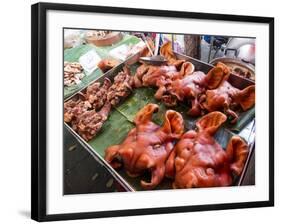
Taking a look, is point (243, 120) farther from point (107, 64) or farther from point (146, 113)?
point (107, 64)

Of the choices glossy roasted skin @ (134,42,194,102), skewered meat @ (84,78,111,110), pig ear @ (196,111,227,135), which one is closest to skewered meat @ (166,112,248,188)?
pig ear @ (196,111,227,135)

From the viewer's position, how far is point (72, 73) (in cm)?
168

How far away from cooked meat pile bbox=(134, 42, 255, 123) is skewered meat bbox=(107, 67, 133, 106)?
0.07ft

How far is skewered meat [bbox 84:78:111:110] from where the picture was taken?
171cm

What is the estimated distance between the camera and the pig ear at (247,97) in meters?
1.88

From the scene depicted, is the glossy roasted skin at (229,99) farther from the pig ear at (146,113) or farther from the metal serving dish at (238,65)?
the pig ear at (146,113)

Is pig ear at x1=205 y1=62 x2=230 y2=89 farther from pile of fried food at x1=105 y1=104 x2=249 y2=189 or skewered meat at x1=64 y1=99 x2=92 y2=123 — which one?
skewered meat at x1=64 y1=99 x2=92 y2=123

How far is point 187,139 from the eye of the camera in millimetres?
1806

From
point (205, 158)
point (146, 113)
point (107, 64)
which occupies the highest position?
point (107, 64)

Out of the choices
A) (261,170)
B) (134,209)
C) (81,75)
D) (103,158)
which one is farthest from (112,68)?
(261,170)

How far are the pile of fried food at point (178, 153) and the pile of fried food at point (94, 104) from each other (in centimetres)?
6

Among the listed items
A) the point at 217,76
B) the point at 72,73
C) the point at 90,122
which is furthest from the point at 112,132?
the point at 217,76

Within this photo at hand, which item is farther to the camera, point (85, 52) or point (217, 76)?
point (217, 76)

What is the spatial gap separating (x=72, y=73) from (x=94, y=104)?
87 mm
